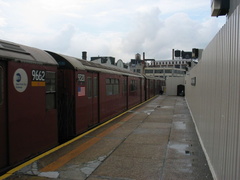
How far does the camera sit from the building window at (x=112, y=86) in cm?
1118

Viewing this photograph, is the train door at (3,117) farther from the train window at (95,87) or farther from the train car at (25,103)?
the train window at (95,87)

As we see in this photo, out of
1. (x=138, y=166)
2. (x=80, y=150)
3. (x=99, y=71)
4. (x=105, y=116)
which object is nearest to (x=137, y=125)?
(x=105, y=116)

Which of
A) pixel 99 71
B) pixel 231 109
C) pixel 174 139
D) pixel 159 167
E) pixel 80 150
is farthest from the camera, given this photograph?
pixel 99 71

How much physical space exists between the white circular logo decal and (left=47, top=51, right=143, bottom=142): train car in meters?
2.29

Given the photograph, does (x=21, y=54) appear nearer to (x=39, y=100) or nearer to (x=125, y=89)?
(x=39, y=100)

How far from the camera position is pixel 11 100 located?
4.84m

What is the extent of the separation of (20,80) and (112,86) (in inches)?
279

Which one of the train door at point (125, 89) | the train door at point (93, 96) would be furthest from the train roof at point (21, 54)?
the train door at point (125, 89)

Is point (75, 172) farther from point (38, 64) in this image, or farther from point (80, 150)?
point (38, 64)

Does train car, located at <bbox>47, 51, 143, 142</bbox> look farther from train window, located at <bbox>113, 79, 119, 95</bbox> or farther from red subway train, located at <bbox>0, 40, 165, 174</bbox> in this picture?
train window, located at <bbox>113, 79, 119, 95</bbox>

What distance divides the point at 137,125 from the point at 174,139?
2.71 metres

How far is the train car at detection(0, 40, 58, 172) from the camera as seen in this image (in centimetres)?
473

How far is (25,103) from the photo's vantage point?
5.29 meters

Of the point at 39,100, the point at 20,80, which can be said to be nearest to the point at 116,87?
the point at 39,100
